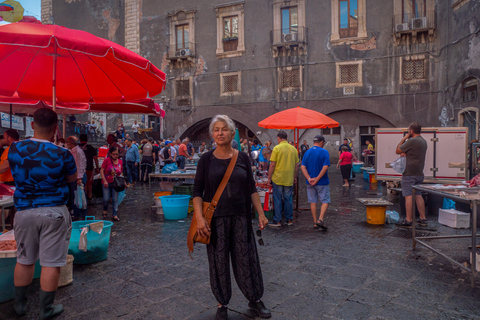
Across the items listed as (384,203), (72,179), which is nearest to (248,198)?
(72,179)

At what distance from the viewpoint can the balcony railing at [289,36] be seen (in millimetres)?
22516

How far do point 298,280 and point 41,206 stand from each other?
9.01ft

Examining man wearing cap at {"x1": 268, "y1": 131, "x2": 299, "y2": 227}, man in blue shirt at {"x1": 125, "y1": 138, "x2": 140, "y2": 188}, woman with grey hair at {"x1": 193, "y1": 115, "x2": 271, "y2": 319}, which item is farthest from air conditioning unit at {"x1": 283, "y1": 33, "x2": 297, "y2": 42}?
woman with grey hair at {"x1": 193, "y1": 115, "x2": 271, "y2": 319}

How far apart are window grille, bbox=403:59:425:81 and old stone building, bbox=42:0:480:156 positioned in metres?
0.06

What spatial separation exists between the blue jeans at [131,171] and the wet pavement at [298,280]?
26.8ft

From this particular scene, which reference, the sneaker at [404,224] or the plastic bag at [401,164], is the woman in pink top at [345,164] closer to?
the sneaker at [404,224]

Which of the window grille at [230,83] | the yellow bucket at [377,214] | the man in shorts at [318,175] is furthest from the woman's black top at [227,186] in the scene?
the window grille at [230,83]

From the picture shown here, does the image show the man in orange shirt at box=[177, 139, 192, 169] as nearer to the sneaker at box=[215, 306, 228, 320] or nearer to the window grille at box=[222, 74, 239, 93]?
the window grille at box=[222, 74, 239, 93]

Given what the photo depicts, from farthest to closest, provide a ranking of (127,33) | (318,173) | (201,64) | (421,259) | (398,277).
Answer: (127,33) → (201,64) → (318,173) → (421,259) → (398,277)

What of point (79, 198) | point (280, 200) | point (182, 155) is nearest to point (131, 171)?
point (182, 155)

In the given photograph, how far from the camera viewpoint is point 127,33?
2733 centimetres

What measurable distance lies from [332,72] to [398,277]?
19.5 metres

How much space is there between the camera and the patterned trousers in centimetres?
311

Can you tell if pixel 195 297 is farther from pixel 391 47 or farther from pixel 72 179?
pixel 391 47
